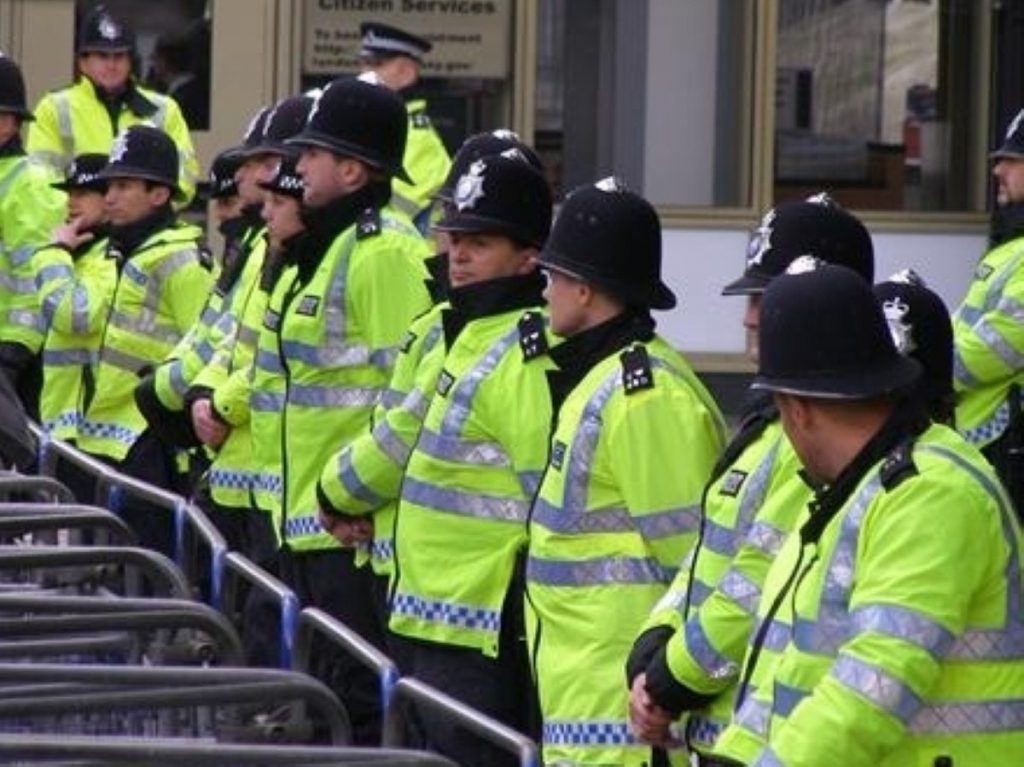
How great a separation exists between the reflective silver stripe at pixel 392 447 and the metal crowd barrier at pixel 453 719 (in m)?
1.90

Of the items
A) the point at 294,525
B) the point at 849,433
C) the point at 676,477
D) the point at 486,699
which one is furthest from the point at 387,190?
the point at 849,433

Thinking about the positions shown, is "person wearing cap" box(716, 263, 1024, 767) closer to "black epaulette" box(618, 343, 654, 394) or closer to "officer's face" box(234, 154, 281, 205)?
"black epaulette" box(618, 343, 654, 394)

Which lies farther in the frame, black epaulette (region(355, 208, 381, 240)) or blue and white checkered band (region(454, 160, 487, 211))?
black epaulette (region(355, 208, 381, 240))

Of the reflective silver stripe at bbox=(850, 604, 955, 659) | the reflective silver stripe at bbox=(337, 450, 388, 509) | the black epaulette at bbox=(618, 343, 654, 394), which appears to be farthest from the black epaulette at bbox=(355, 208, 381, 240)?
the reflective silver stripe at bbox=(850, 604, 955, 659)

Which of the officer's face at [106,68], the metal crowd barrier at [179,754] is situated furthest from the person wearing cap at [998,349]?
the officer's face at [106,68]

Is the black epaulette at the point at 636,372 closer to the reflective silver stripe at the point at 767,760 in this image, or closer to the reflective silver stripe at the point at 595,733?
the reflective silver stripe at the point at 595,733

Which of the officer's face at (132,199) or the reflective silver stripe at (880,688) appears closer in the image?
the reflective silver stripe at (880,688)

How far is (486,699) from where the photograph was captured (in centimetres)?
736

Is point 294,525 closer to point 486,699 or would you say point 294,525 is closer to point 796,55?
point 486,699

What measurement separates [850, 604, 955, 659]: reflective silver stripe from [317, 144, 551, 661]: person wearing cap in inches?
108

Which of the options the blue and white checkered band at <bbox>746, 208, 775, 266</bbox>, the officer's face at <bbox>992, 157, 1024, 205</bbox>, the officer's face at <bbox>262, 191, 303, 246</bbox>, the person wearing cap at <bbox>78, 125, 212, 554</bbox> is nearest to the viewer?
the blue and white checkered band at <bbox>746, 208, 775, 266</bbox>

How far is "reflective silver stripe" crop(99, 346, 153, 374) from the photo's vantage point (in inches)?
423

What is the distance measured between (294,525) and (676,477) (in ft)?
7.88

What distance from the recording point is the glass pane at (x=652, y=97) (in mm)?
16547
